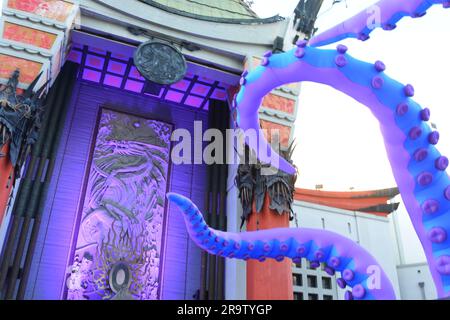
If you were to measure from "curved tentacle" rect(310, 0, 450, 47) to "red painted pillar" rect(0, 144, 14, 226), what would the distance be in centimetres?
634

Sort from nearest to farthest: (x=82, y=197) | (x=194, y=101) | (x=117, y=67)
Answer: (x=82, y=197) < (x=117, y=67) < (x=194, y=101)

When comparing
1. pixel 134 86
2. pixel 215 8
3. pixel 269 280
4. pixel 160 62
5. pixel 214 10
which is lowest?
pixel 269 280

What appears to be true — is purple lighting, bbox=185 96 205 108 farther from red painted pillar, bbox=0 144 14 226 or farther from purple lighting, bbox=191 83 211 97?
red painted pillar, bbox=0 144 14 226

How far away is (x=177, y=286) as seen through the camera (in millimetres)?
10094

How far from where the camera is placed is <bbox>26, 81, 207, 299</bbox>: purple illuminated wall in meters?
9.10

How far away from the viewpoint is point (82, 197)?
1002cm

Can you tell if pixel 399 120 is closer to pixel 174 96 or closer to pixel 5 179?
pixel 5 179

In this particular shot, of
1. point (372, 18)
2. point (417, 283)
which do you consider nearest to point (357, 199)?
point (417, 283)

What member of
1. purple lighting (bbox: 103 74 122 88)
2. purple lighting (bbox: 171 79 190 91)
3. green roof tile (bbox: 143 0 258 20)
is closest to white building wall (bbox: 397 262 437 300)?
purple lighting (bbox: 171 79 190 91)

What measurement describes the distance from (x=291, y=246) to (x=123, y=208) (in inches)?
304

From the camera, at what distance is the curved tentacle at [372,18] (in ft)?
9.30

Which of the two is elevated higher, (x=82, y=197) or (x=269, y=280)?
(x=82, y=197)

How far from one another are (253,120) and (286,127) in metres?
6.84

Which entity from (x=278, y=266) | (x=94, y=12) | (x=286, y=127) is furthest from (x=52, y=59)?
(x=278, y=266)
